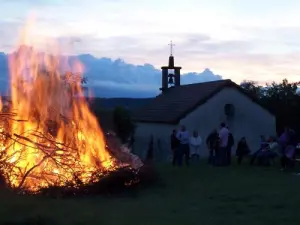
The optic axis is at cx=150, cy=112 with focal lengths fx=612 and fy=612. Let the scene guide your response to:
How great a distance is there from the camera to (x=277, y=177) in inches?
636

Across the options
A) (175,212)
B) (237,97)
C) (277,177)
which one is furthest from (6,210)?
(237,97)

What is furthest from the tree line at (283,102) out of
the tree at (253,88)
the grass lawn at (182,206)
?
the grass lawn at (182,206)

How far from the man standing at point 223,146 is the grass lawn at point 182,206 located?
5.42 m

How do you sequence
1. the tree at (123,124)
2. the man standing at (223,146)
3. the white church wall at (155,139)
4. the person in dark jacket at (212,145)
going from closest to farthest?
the man standing at (223,146)
the person in dark jacket at (212,145)
the white church wall at (155,139)
the tree at (123,124)

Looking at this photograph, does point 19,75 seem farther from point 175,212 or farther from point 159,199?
point 175,212

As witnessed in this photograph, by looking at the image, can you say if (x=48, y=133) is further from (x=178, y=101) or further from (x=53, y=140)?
(x=178, y=101)

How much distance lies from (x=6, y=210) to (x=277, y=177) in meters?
8.90

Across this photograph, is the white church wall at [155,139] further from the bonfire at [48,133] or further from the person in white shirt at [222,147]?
the bonfire at [48,133]

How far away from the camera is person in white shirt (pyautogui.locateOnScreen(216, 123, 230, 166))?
20.5 metres

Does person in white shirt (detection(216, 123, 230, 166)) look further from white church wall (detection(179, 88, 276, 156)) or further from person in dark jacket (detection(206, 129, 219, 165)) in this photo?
white church wall (detection(179, 88, 276, 156))

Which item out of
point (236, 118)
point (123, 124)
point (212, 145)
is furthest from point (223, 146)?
point (123, 124)

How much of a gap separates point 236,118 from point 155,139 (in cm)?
465

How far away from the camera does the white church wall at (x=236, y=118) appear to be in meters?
32.7

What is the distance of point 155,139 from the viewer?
34.2 metres
